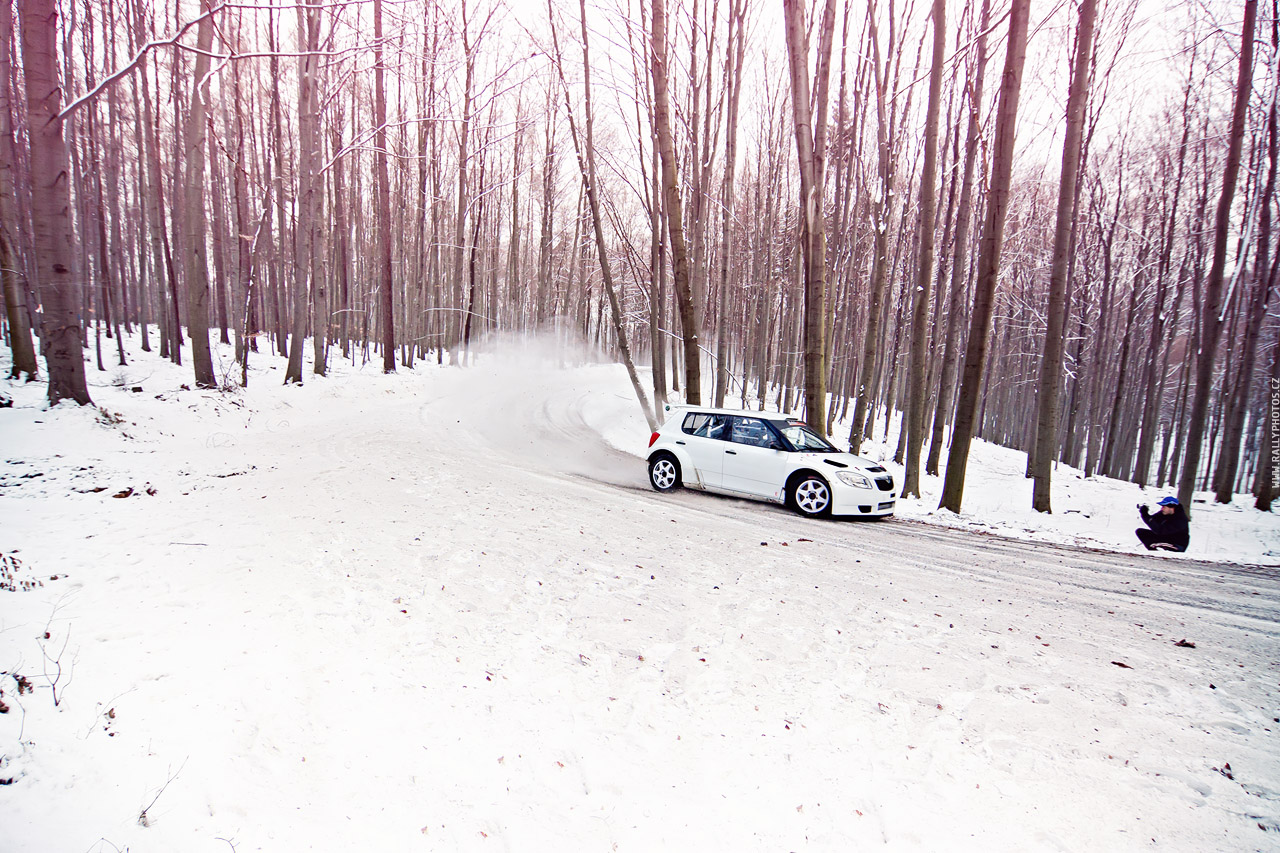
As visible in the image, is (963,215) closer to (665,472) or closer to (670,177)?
(670,177)

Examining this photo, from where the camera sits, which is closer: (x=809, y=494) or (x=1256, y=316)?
(x=809, y=494)

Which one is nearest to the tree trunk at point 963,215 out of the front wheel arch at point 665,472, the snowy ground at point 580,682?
the snowy ground at point 580,682

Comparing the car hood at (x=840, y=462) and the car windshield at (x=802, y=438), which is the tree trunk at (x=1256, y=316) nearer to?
the car hood at (x=840, y=462)

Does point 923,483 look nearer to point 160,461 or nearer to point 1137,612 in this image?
point 1137,612

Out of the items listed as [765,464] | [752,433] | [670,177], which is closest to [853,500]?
[765,464]

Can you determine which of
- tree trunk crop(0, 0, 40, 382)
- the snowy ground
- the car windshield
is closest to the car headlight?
the car windshield

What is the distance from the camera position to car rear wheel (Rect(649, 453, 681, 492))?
1002 cm

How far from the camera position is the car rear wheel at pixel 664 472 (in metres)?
10.0

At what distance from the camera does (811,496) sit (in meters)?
8.78

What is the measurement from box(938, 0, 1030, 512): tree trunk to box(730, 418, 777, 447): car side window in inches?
129

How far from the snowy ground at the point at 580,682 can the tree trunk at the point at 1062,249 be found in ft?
14.3

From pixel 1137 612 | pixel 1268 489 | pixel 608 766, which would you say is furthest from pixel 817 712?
pixel 1268 489

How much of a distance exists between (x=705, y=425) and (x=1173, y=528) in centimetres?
694

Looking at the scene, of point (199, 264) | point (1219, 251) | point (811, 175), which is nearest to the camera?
point (811, 175)
